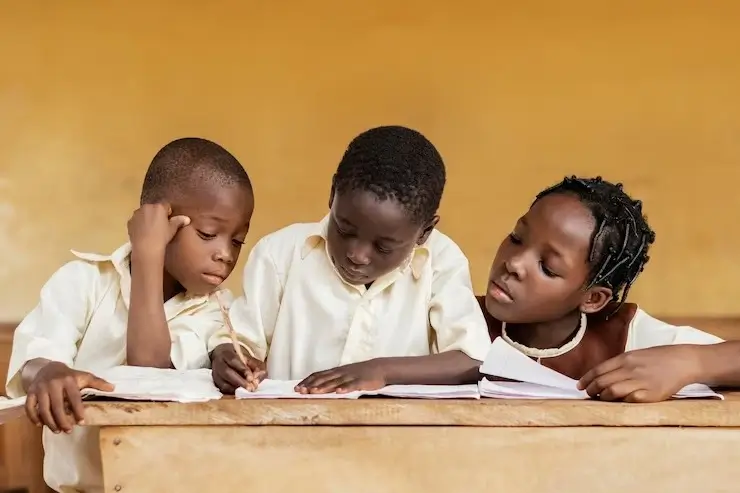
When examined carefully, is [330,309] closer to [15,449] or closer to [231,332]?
[231,332]

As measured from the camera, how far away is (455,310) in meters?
1.75

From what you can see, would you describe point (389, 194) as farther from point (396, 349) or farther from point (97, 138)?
point (97, 138)

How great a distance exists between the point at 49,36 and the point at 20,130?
1.00 ft

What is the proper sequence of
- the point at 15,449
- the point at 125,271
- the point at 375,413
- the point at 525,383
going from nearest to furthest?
the point at 375,413
the point at 525,383
the point at 125,271
the point at 15,449

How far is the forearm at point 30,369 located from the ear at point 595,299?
992 mm

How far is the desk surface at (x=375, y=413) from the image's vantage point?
50.0 inches

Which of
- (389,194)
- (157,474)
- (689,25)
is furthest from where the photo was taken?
(689,25)

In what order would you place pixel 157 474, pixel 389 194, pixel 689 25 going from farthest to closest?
pixel 689 25
pixel 389 194
pixel 157 474

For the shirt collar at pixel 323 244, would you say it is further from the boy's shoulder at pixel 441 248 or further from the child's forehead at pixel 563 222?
the child's forehead at pixel 563 222

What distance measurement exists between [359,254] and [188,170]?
431 millimetres

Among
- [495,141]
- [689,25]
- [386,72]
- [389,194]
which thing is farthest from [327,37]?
[389,194]

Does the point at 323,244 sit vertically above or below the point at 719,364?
above

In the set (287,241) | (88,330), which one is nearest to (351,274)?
(287,241)

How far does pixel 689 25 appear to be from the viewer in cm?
307
